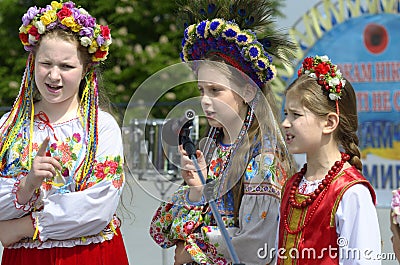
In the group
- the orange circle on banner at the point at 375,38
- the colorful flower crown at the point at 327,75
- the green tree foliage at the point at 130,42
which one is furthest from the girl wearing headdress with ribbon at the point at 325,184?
the green tree foliage at the point at 130,42

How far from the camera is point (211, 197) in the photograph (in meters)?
2.21

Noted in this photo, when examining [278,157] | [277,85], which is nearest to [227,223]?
[278,157]

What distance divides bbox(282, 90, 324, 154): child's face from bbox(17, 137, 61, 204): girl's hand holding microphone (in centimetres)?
81

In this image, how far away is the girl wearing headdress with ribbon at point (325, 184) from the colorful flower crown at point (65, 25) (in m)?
0.73

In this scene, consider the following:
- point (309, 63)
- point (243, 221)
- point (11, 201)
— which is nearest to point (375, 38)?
point (309, 63)

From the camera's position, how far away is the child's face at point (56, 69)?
2.62 metres

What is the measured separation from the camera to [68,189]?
260 centimetres

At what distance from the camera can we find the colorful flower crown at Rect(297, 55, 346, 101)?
262cm

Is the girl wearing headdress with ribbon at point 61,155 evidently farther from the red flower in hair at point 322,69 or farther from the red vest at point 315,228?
the red flower in hair at point 322,69

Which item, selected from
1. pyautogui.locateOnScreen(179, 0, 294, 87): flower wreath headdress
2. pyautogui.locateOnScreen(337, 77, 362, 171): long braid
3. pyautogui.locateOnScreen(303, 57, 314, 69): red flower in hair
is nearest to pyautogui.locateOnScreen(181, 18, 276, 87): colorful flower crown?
pyautogui.locateOnScreen(179, 0, 294, 87): flower wreath headdress

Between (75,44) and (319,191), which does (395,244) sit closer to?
(319,191)

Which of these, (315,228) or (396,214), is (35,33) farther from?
(396,214)

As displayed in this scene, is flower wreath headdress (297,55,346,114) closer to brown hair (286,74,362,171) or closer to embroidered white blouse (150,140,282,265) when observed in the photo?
brown hair (286,74,362,171)

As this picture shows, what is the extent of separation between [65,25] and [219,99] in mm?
625
